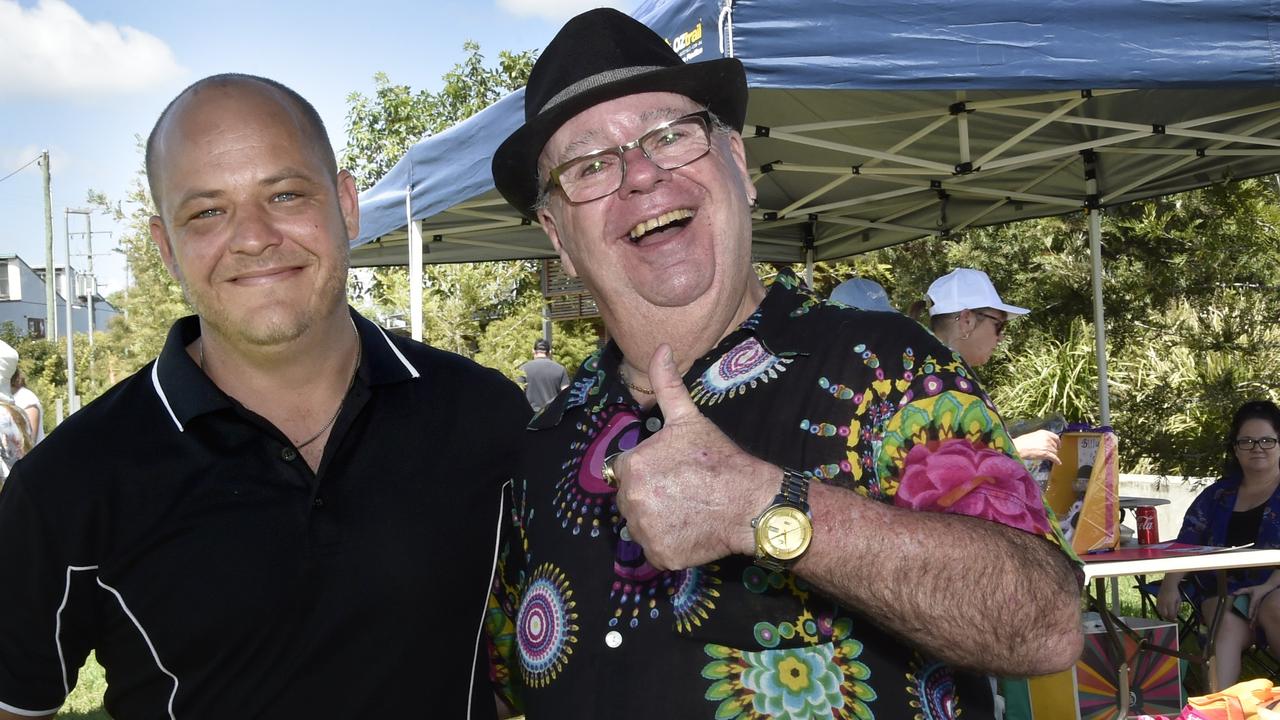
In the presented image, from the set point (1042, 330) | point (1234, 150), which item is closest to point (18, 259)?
point (1042, 330)

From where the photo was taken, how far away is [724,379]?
1.68 m

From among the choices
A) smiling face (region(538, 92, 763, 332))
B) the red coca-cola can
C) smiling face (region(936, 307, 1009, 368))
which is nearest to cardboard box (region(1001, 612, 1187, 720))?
the red coca-cola can

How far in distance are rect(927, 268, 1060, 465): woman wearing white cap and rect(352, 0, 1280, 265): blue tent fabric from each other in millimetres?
879

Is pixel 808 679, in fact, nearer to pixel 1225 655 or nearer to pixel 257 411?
pixel 257 411

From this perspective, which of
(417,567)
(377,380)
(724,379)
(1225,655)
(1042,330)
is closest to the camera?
(724,379)

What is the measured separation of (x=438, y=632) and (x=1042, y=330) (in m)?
11.8

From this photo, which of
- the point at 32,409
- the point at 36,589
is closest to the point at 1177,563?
the point at 36,589

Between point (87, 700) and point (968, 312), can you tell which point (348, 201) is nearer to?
point (968, 312)

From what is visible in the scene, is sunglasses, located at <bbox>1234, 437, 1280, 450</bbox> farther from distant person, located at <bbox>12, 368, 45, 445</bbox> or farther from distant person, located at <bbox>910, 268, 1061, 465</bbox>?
distant person, located at <bbox>12, 368, 45, 445</bbox>

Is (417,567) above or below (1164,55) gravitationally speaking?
below

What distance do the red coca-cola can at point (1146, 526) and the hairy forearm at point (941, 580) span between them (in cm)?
395

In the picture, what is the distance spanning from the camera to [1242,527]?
18.0 ft

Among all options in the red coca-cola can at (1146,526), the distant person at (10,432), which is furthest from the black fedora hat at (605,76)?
the distant person at (10,432)

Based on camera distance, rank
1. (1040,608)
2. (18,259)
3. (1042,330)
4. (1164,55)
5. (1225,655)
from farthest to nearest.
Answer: (18,259), (1042,330), (1225,655), (1164,55), (1040,608)
